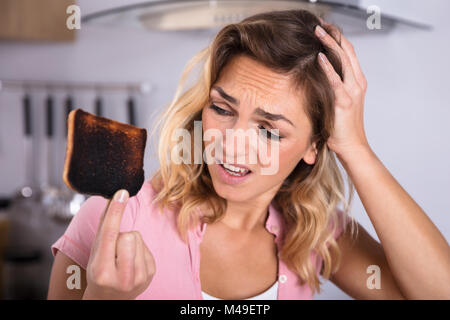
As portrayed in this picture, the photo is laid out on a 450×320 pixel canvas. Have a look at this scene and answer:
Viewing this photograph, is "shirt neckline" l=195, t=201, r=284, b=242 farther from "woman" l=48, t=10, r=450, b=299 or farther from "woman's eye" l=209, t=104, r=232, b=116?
"woman's eye" l=209, t=104, r=232, b=116

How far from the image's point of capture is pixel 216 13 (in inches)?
32.9

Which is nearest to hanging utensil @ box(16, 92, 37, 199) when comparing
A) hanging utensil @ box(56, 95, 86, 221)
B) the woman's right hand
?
hanging utensil @ box(56, 95, 86, 221)

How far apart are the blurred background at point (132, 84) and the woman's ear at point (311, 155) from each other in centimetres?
10

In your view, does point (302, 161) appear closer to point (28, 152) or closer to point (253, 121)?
point (253, 121)

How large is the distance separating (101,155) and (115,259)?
0.11 m

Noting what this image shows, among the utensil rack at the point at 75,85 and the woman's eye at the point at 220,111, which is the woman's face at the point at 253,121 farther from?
the utensil rack at the point at 75,85

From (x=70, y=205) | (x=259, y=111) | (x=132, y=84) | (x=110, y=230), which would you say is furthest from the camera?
(x=70, y=205)

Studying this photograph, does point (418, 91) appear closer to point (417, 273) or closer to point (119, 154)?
point (417, 273)

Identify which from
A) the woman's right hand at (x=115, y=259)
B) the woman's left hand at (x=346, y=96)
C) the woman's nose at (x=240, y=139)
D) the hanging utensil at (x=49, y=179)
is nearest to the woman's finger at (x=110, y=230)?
the woman's right hand at (x=115, y=259)

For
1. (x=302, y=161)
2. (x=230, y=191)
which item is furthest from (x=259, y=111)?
(x=302, y=161)

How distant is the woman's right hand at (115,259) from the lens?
1.51 feet

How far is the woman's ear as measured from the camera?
685 millimetres

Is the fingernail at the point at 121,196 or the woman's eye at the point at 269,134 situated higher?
the woman's eye at the point at 269,134

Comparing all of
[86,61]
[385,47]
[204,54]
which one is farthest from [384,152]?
[86,61]
